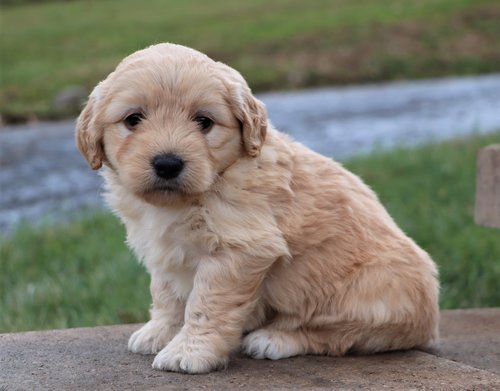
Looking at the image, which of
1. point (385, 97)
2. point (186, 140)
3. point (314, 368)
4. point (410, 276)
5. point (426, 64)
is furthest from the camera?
point (426, 64)

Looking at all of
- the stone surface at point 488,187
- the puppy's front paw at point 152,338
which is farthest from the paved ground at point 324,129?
the puppy's front paw at point 152,338

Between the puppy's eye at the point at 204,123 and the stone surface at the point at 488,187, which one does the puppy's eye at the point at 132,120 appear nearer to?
the puppy's eye at the point at 204,123

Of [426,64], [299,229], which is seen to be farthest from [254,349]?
[426,64]

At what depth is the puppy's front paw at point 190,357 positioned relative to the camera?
338 centimetres

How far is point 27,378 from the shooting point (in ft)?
11.0

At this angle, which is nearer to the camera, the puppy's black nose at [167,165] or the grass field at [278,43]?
the puppy's black nose at [167,165]

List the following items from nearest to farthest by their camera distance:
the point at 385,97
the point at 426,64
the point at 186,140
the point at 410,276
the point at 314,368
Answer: the point at 186,140 → the point at 314,368 → the point at 410,276 → the point at 385,97 → the point at 426,64

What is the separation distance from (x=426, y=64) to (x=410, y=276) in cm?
1929

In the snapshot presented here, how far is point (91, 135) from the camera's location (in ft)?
11.3

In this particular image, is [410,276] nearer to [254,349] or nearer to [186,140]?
[254,349]

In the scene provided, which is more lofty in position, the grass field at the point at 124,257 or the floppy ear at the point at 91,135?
the floppy ear at the point at 91,135

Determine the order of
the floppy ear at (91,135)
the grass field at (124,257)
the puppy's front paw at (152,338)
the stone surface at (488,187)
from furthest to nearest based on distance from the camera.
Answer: the grass field at (124,257)
the stone surface at (488,187)
the puppy's front paw at (152,338)
the floppy ear at (91,135)

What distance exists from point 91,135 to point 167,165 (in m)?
0.43

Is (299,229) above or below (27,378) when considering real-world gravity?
above
